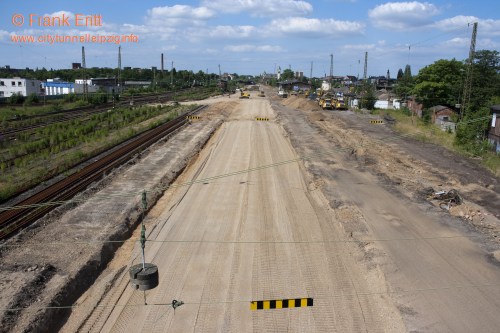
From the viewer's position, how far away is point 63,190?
20.5m

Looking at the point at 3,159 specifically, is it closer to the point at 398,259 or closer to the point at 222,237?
the point at 222,237

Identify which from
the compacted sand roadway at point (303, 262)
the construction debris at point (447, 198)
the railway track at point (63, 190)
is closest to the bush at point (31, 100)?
the railway track at point (63, 190)

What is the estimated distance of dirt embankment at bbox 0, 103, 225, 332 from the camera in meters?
10.6

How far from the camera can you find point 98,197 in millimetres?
19875

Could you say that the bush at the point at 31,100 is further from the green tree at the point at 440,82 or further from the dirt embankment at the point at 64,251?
the green tree at the point at 440,82

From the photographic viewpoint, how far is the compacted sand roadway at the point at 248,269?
35.2ft

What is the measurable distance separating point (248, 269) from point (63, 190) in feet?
36.9

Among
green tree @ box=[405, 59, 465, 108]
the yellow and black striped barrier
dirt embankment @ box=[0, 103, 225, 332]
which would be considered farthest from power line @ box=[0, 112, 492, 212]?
green tree @ box=[405, 59, 465, 108]

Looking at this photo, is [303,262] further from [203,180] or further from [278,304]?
[203,180]

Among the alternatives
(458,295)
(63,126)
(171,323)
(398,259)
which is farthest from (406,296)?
(63,126)

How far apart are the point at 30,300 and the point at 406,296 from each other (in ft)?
31.3

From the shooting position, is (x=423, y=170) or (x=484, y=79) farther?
(x=484, y=79)

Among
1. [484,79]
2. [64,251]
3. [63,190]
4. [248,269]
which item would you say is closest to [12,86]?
[63,190]

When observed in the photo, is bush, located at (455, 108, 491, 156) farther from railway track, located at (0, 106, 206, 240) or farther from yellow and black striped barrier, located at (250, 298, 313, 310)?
yellow and black striped barrier, located at (250, 298, 313, 310)
